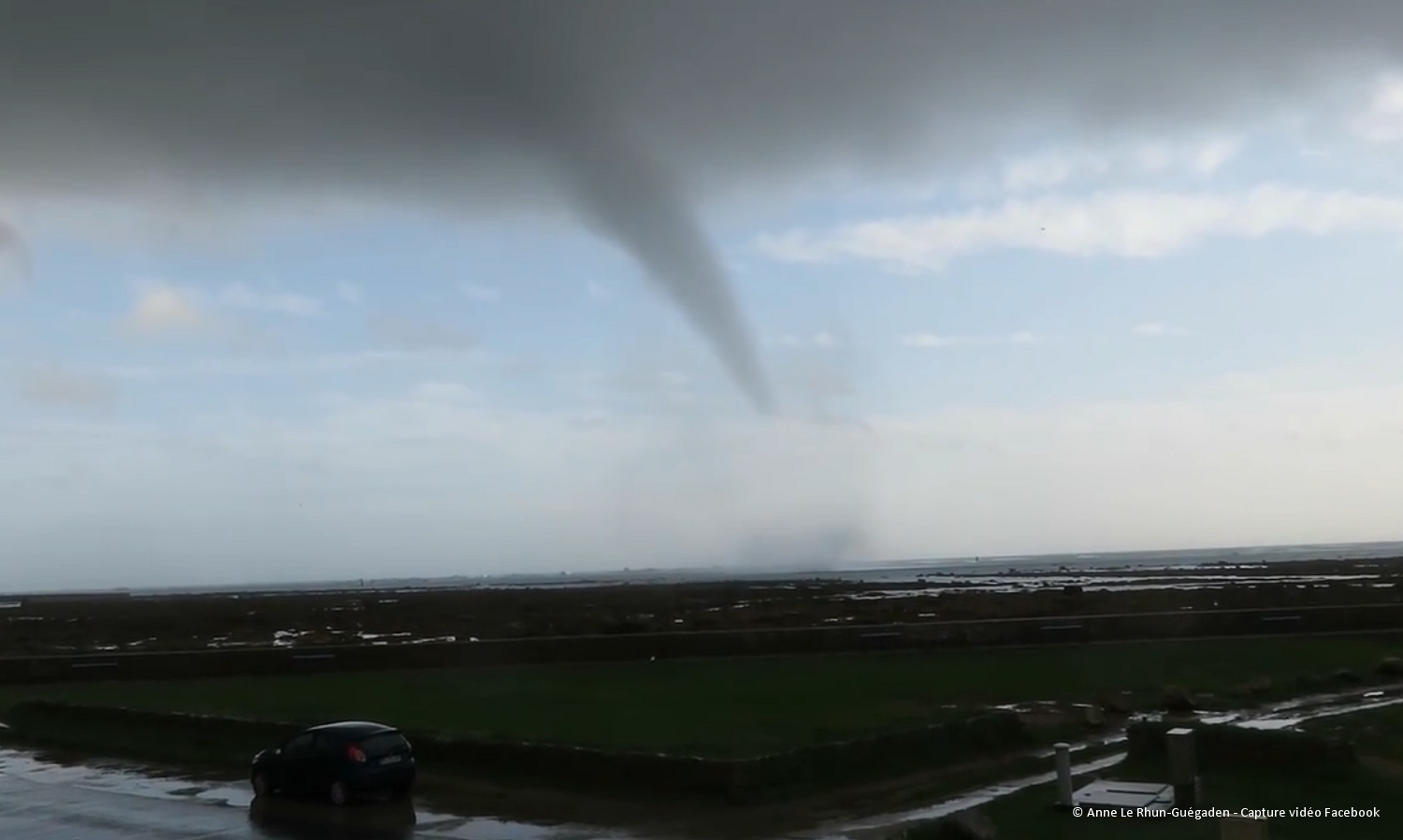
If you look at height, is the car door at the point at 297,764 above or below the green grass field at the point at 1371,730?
above

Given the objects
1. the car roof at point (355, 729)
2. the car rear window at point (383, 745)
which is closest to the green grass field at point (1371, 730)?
the car rear window at point (383, 745)

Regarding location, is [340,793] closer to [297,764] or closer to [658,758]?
[297,764]

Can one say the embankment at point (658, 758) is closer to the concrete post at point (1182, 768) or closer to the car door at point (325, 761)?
the car door at point (325, 761)

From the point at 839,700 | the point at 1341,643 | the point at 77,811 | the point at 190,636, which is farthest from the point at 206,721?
the point at 190,636

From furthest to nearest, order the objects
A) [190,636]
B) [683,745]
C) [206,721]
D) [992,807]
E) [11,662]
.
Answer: [190,636] < [11,662] < [206,721] < [683,745] < [992,807]

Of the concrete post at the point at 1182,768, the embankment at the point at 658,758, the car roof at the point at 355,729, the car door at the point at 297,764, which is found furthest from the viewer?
the car door at the point at 297,764

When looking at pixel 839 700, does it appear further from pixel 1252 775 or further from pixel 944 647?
pixel 944 647

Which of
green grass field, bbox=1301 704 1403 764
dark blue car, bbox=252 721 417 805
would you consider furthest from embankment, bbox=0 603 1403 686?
dark blue car, bbox=252 721 417 805

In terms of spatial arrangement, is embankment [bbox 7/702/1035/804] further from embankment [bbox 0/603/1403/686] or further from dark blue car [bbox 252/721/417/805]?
embankment [bbox 0/603/1403/686]
